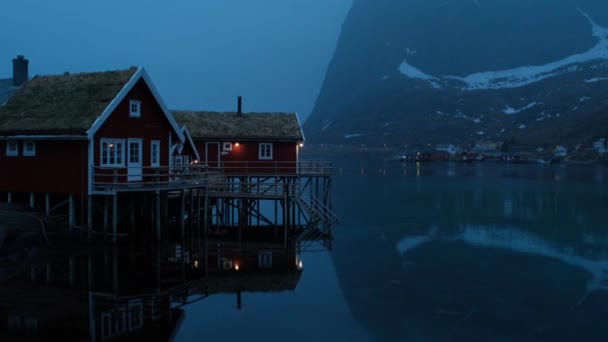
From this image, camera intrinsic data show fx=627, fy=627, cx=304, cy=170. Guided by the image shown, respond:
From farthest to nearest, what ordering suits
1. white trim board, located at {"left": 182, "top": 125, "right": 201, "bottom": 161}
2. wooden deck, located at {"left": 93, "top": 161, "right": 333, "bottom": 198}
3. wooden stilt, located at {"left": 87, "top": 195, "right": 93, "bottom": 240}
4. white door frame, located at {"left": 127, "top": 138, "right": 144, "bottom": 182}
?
white trim board, located at {"left": 182, "top": 125, "right": 201, "bottom": 161} < white door frame, located at {"left": 127, "top": 138, "right": 144, "bottom": 182} < wooden stilt, located at {"left": 87, "top": 195, "right": 93, "bottom": 240} < wooden deck, located at {"left": 93, "top": 161, "right": 333, "bottom": 198}

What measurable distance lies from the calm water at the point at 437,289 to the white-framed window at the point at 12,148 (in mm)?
11111

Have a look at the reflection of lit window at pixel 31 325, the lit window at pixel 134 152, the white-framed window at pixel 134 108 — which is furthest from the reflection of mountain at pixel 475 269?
the white-framed window at pixel 134 108

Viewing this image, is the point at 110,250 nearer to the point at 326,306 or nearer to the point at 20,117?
the point at 20,117

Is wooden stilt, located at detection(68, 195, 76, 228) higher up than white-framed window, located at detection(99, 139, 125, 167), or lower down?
lower down

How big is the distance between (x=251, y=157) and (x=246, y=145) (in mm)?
909

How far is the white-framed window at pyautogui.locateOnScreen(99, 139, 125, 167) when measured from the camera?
30.1 meters

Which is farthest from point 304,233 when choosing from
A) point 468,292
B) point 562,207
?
point 562,207

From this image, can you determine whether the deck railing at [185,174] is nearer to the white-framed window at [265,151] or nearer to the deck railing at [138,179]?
the deck railing at [138,179]

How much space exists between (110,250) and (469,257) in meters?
18.4

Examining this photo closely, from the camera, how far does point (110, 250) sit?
2969 cm

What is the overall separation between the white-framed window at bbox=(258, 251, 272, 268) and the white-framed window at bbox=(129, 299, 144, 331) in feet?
27.2

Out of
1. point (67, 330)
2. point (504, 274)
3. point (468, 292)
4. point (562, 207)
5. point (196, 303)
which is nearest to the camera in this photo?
point (67, 330)

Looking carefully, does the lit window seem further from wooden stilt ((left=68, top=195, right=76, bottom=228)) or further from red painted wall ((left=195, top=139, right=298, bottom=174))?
red painted wall ((left=195, top=139, right=298, bottom=174))

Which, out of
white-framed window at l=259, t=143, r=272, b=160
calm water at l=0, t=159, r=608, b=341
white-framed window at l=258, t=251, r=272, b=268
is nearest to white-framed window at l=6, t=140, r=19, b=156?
calm water at l=0, t=159, r=608, b=341
